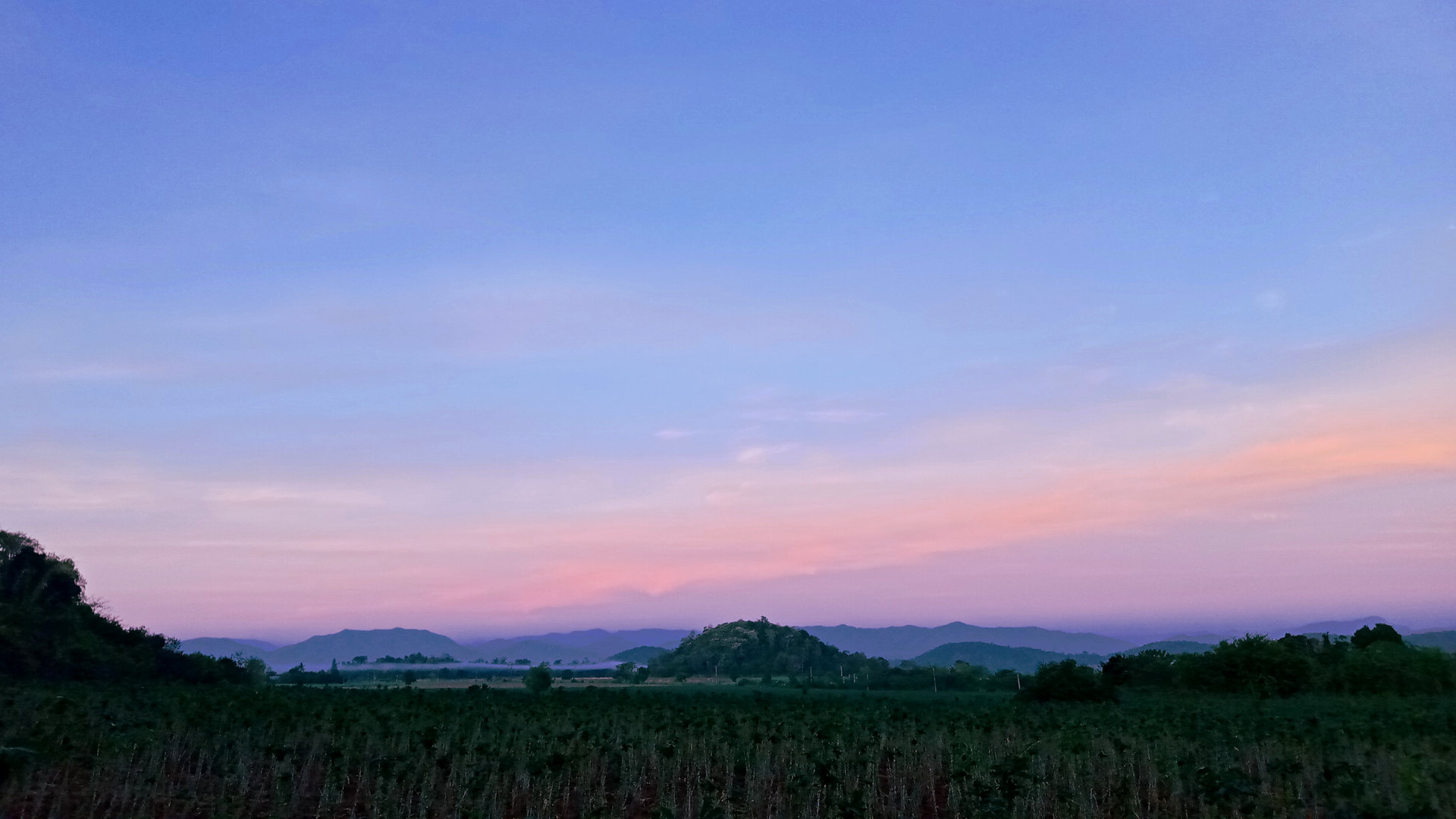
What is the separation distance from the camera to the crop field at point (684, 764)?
18.3 metres

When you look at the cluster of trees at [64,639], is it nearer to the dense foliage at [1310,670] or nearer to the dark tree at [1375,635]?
the dense foliage at [1310,670]

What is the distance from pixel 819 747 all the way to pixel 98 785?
16151 millimetres

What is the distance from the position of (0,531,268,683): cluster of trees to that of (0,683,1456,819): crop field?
27.2 meters

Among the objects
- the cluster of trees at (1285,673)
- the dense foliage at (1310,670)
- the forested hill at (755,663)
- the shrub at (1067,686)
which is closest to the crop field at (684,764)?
the shrub at (1067,686)

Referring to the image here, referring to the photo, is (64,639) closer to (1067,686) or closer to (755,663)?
Result: (1067,686)

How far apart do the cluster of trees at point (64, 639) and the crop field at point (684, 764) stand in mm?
27214

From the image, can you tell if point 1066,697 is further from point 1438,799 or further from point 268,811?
point 268,811

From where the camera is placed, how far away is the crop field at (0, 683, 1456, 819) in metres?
18.3

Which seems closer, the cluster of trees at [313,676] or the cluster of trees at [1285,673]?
the cluster of trees at [1285,673]

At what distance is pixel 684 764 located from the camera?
2411cm

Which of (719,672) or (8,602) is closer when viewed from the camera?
(8,602)

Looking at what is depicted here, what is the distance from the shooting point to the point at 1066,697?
60.7 metres

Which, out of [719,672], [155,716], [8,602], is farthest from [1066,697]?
[719,672]

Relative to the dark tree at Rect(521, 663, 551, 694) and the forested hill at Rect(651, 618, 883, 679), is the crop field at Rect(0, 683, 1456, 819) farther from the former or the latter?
the forested hill at Rect(651, 618, 883, 679)
